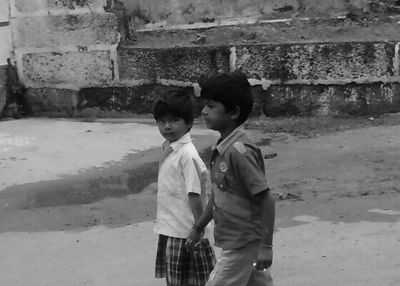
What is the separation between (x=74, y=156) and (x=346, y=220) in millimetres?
3008

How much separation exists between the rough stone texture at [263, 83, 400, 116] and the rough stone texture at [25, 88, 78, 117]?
2.40 m

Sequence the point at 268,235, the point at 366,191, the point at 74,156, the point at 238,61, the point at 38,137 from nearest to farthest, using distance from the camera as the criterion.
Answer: the point at 268,235 < the point at 366,191 < the point at 74,156 < the point at 38,137 < the point at 238,61

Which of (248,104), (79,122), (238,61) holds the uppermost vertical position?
(248,104)

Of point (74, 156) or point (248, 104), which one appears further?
point (74, 156)

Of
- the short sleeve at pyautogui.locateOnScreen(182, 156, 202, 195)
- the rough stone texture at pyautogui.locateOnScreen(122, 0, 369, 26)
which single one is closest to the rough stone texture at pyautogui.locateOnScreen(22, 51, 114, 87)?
the rough stone texture at pyautogui.locateOnScreen(122, 0, 369, 26)

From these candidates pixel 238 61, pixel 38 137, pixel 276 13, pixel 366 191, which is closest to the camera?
pixel 366 191

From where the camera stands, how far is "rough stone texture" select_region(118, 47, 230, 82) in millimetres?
8250

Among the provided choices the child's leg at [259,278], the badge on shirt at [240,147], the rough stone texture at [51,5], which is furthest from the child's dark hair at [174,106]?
the rough stone texture at [51,5]

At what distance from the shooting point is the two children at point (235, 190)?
9.93 ft

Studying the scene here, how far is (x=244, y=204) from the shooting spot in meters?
3.08

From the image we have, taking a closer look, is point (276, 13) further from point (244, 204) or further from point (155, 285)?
point (244, 204)

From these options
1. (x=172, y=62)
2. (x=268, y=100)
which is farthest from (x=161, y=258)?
(x=172, y=62)

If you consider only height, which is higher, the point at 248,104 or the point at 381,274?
the point at 248,104

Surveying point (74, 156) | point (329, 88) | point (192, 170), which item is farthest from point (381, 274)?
point (329, 88)
